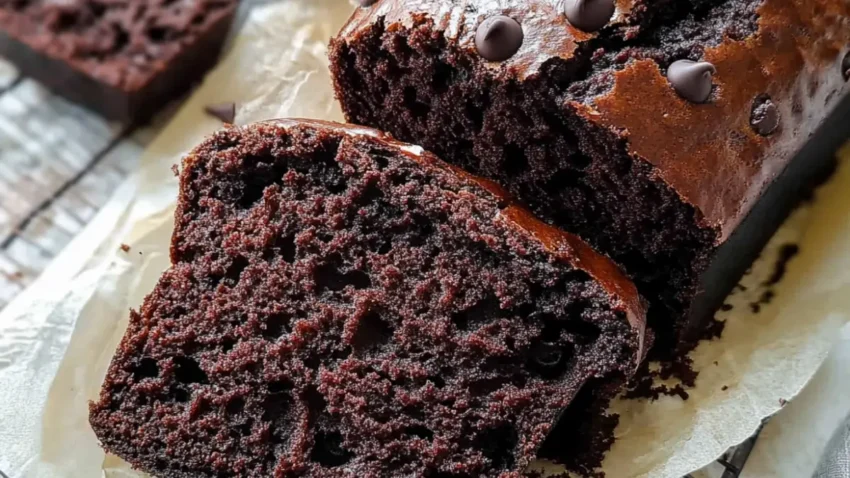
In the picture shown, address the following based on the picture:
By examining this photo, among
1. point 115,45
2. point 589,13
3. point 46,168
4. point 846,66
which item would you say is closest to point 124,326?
point 46,168

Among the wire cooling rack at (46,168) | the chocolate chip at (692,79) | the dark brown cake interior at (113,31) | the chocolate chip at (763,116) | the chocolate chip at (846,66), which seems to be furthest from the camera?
the dark brown cake interior at (113,31)

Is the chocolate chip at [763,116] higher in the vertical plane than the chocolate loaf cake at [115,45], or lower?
higher

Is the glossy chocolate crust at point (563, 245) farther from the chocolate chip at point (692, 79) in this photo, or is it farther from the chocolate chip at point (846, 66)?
the chocolate chip at point (846, 66)

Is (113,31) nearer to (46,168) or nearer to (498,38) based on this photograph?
(46,168)

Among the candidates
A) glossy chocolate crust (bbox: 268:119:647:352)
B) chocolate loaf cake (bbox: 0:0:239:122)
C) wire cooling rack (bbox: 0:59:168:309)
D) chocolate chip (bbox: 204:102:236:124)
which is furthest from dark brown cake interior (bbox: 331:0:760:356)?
wire cooling rack (bbox: 0:59:168:309)

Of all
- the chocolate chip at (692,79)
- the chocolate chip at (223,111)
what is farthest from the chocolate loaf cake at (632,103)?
the chocolate chip at (223,111)

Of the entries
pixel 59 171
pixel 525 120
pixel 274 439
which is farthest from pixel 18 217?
pixel 525 120
